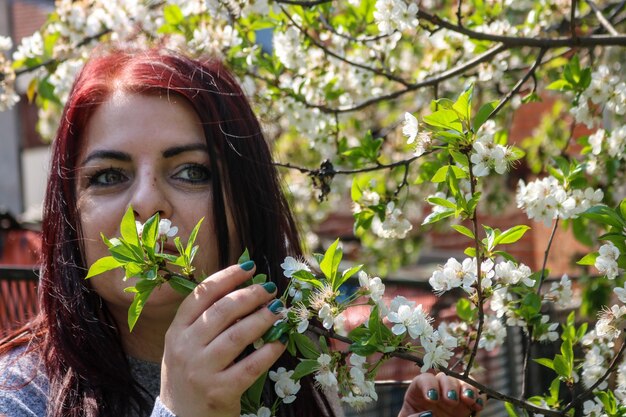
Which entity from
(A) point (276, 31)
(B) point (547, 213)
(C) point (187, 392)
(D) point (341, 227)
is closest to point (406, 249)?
A: (D) point (341, 227)

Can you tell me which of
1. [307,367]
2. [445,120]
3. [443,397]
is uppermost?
[445,120]

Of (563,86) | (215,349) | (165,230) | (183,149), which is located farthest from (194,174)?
(563,86)

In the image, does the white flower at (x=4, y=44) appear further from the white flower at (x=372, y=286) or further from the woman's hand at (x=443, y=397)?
the white flower at (x=372, y=286)

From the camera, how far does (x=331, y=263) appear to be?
1238 millimetres

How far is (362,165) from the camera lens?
2.06 metres

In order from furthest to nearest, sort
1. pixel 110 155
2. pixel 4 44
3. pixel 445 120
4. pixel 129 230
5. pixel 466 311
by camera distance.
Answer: pixel 4 44, pixel 466 311, pixel 110 155, pixel 445 120, pixel 129 230

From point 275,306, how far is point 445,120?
379mm

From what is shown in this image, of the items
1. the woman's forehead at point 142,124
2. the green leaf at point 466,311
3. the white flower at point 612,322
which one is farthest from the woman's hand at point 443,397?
the woman's forehead at point 142,124

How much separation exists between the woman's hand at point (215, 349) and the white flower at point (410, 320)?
173 millimetres

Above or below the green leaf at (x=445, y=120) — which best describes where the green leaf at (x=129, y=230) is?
below

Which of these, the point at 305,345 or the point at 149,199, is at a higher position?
the point at 149,199

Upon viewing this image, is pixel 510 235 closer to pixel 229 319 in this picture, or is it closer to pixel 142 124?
pixel 229 319

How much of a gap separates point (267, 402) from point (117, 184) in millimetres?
520

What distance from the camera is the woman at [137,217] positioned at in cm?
158
